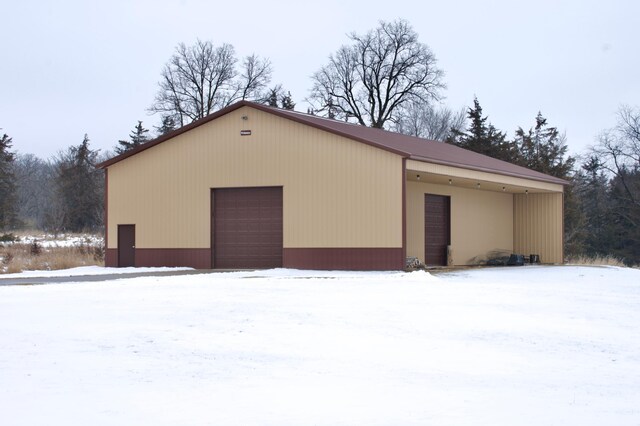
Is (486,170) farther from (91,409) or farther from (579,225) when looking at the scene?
(579,225)

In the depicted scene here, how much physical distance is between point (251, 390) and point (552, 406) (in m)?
3.28

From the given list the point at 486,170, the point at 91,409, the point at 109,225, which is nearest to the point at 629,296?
the point at 486,170


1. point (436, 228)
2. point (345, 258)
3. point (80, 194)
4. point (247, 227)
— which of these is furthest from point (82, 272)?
point (80, 194)

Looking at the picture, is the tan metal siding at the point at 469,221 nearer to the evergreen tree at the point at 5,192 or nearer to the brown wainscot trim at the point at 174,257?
the brown wainscot trim at the point at 174,257

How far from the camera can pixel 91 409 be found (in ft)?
27.8

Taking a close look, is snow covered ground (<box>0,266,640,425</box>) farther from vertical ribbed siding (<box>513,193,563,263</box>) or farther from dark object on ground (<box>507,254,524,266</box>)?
vertical ribbed siding (<box>513,193,563,263</box>)

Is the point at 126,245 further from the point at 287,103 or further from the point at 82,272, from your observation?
the point at 287,103

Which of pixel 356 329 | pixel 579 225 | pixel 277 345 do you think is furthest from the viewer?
pixel 579 225

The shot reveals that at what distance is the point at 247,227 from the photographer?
1050 inches

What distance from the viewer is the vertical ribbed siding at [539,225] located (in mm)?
34125

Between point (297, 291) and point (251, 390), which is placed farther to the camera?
point (297, 291)

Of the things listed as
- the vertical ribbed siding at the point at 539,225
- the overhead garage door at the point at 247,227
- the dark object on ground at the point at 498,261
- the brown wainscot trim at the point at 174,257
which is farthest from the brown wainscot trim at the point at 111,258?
the vertical ribbed siding at the point at 539,225

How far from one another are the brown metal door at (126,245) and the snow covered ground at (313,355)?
9.11 metres

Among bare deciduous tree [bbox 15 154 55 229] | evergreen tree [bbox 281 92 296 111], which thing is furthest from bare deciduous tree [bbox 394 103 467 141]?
bare deciduous tree [bbox 15 154 55 229]
